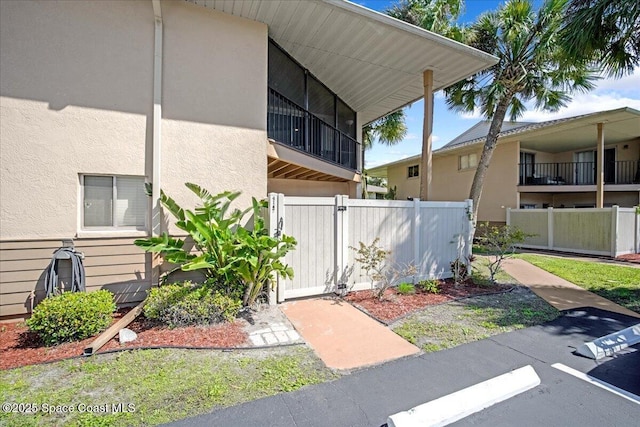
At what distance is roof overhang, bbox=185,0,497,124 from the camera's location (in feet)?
19.9

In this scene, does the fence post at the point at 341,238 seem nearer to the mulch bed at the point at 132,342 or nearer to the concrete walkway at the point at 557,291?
the mulch bed at the point at 132,342

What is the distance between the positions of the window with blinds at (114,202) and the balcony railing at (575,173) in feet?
60.7

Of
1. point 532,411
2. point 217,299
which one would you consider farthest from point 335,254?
point 532,411

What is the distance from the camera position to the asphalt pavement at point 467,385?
9.27 feet

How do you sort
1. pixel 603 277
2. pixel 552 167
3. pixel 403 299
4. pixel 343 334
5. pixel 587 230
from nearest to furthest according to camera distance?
pixel 343 334 → pixel 403 299 → pixel 603 277 → pixel 587 230 → pixel 552 167

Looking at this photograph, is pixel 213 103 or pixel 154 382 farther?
pixel 213 103

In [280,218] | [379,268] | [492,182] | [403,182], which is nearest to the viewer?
[280,218]

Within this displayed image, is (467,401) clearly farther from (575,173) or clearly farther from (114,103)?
(575,173)

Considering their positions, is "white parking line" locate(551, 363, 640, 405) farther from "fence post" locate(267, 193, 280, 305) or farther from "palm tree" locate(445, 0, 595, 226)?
"palm tree" locate(445, 0, 595, 226)

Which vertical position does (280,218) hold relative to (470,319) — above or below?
above

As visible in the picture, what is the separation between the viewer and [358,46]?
24.0ft

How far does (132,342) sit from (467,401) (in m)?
4.38

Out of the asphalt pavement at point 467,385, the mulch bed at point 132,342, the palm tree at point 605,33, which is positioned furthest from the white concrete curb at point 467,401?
the palm tree at point 605,33

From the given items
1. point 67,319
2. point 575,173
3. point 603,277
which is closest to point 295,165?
point 67,319
